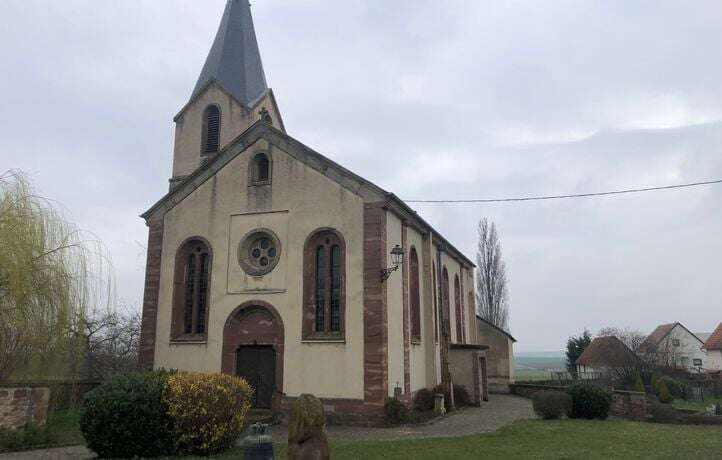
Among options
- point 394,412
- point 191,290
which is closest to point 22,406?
point 191,290

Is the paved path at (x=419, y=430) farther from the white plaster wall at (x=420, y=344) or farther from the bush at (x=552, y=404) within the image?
the white plaster wall at (x=420, y=344)

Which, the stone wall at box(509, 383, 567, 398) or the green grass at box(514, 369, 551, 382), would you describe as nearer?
the stone wall at box(509, 383, 567, 398)

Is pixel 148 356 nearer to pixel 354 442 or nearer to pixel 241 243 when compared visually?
pixel 241 243

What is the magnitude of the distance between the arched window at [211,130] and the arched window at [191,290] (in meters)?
6.22

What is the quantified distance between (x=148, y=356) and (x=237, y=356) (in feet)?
11.1

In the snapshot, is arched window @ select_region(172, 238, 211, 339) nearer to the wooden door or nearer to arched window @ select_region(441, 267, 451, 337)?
the wooden door

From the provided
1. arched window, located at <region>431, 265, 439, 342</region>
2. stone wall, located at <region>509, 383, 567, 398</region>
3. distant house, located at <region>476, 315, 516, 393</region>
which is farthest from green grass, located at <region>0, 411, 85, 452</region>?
distant house, located at <region>476, 315, 516, 393</region>

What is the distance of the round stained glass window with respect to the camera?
19.6 meters

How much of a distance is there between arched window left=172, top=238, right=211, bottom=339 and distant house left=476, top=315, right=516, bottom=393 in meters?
19.5

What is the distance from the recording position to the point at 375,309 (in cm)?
1772

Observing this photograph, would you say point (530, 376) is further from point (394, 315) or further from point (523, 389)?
point (394, 315)

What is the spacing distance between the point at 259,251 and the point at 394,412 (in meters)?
7.25

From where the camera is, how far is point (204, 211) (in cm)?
2075

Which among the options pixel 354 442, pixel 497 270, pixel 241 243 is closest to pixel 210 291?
pixel 241 243
